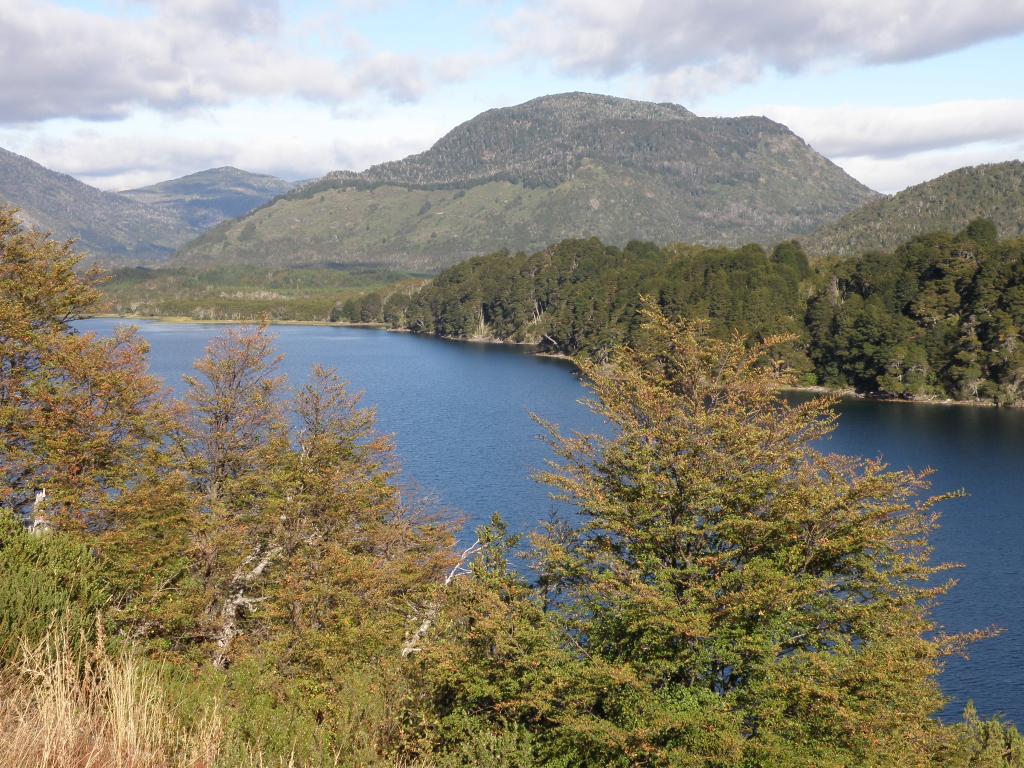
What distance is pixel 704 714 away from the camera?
15.8 meters

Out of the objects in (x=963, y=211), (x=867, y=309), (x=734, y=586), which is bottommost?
(x=734, y=586)

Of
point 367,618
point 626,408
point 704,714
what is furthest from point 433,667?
point 626,408

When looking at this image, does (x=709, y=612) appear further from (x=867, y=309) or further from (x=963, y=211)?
(x=963, y=211)

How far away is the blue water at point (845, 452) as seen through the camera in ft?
131

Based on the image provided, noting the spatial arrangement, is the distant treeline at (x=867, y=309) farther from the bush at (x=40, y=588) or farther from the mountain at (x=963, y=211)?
the bush at (x=40, y=588)

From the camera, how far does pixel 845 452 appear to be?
234 feet

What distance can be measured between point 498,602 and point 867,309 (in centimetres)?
11272

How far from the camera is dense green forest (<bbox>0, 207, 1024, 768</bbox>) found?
13945mm

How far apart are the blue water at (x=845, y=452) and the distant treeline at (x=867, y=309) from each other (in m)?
7.32

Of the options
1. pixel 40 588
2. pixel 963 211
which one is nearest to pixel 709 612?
pixel 40 588

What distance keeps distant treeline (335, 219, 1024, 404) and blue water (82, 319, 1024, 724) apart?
7316mm

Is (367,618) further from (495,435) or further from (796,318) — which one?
(796,318)

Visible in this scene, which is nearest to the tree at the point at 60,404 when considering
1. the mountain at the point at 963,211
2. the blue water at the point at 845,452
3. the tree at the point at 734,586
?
the blue water at the point at 845,452

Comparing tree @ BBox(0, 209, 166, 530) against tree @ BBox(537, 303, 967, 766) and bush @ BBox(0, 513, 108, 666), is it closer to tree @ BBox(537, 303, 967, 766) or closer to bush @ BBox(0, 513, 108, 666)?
bush @ BBox(0, 513, 108, 666)
